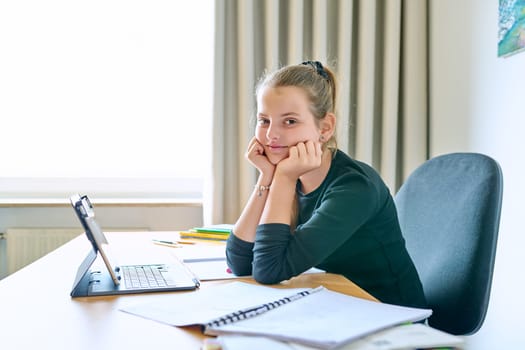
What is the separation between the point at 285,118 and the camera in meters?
1.08

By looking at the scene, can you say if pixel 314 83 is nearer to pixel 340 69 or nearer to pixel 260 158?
Result: pixel 260 158

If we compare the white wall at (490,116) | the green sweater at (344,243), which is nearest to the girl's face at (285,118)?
the green sweater at (344,243)

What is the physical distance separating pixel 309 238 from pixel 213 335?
347 millimetres

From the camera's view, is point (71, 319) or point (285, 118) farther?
point (285, 118)

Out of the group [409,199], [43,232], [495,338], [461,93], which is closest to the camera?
[409,199]

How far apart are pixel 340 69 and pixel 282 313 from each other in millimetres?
1709

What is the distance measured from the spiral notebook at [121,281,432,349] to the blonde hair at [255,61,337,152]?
1.62 feet

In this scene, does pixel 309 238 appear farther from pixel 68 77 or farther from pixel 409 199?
pixel 68 77

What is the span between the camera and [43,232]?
2129 millimetres

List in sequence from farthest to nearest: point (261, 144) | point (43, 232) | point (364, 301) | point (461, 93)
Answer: point (43, 232) → point (461, 93) → point (261, 144) → point (364, 301)

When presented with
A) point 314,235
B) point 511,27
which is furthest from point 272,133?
point 511,27

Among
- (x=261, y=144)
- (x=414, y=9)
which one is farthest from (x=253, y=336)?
(x=414, y=9)

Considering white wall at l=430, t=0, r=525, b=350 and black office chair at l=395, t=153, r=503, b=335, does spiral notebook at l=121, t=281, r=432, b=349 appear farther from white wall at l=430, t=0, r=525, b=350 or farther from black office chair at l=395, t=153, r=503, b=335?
white wall at l=430, t=0, r=525, b=350

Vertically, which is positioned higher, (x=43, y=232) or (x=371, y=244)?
(x=371, y=244)
